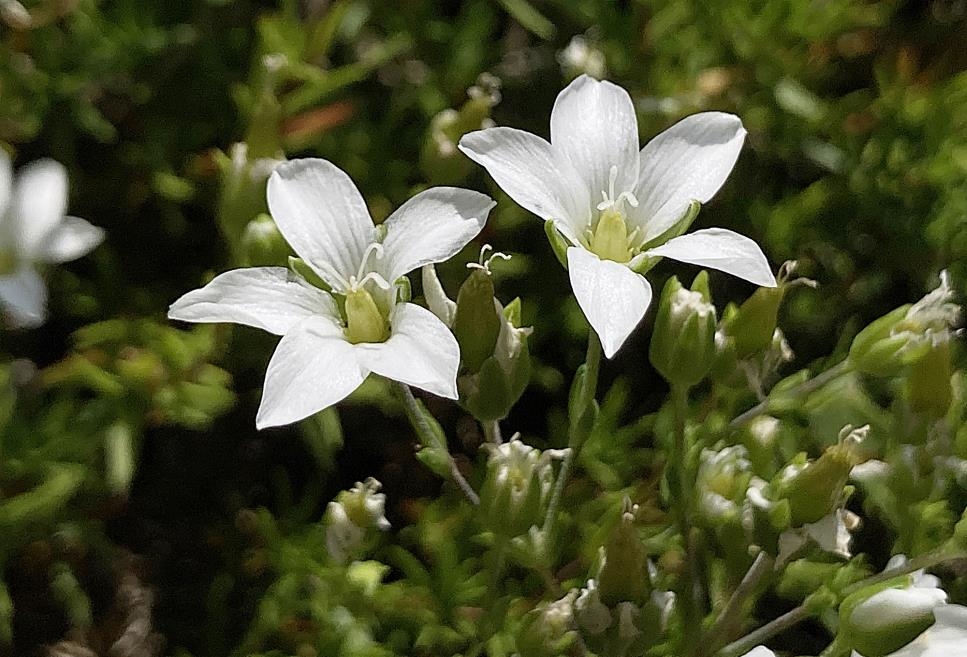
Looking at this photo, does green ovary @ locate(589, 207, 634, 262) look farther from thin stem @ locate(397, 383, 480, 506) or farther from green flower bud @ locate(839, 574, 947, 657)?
green flower bud @ locate(839, 574, 947, 657)

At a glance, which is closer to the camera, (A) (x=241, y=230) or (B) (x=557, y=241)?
(B) (x=557, y=241)

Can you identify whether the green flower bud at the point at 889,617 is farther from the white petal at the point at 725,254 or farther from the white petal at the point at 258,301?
the white petal at the point at 258,301

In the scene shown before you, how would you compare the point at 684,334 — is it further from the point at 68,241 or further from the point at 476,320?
the point at 68,241

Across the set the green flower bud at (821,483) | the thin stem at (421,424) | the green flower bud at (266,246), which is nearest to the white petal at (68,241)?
the green flower bud at (266,246)

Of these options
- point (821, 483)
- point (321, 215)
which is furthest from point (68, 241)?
point (821, 483)

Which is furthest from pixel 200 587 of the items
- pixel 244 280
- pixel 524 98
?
pixel 524 98

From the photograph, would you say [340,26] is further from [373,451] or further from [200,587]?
[200,587]
